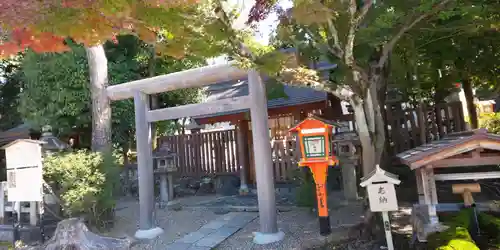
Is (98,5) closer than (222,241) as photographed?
Yes

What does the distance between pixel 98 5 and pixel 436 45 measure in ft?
20.2

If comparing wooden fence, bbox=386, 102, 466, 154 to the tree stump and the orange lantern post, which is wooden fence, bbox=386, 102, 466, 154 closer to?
the orange lantern post

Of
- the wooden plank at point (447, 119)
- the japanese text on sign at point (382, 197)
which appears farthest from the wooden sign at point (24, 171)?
the wooden plank at point (447, 119)

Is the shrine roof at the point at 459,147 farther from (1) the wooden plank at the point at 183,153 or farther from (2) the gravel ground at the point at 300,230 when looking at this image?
(1) the wooden plank at the point at 183,153

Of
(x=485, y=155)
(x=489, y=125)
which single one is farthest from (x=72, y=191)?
(x=489, y=125)

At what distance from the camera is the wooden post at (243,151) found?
9805 millimetres

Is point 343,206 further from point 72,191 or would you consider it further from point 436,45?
point 72,191

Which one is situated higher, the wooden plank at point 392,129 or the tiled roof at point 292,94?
the tiled roof at point 292,94

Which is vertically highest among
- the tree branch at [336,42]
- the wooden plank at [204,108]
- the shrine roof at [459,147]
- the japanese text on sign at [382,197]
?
Result: the tree branch at [336,42]

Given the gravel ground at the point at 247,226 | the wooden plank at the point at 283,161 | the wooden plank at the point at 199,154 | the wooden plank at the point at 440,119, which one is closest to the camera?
the gravel ground at the point at 247,226

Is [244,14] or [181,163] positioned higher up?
[244,14]

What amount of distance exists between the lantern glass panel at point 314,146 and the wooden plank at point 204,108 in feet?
4.00

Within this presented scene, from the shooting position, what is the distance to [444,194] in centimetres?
693

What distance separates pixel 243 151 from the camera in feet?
32.7
